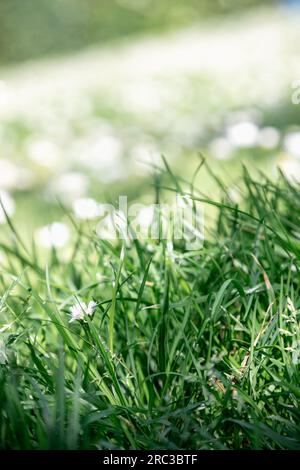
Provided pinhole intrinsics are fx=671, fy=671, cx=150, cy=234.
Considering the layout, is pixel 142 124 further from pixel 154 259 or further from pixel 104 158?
pixel 154 259

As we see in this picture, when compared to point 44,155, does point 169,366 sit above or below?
below

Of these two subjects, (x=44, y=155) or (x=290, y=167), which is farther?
(x=44, y=155)

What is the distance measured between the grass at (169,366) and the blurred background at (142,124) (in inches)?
9.3

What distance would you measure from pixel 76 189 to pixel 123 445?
2.21 metres

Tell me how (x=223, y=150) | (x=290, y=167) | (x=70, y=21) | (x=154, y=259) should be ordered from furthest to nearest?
(x=70, y=21) → (x=223, y=150) → (x=290, y=167) → (x=154, y=259)

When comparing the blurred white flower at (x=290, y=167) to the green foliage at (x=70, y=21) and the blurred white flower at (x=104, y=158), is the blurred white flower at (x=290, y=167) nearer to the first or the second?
the blurred white flower at (x=104, y=158)

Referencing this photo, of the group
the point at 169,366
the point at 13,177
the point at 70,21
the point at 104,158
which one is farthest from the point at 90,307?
the point at 70,21

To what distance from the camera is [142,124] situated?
442 cm

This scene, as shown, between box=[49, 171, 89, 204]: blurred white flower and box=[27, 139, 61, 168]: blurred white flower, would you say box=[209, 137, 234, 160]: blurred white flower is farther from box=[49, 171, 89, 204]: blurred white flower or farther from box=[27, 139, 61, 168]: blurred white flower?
box=[27, 139, 61, 168]: blurred white flower

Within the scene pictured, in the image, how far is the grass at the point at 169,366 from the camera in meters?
0.83

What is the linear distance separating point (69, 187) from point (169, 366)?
2.14 m

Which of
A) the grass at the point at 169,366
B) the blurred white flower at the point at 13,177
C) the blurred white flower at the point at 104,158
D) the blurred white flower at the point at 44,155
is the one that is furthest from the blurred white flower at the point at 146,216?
the blurred white flower at the point at 44,155

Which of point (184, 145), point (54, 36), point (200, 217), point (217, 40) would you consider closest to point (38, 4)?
point (54, 36)

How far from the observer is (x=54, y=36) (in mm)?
14828
